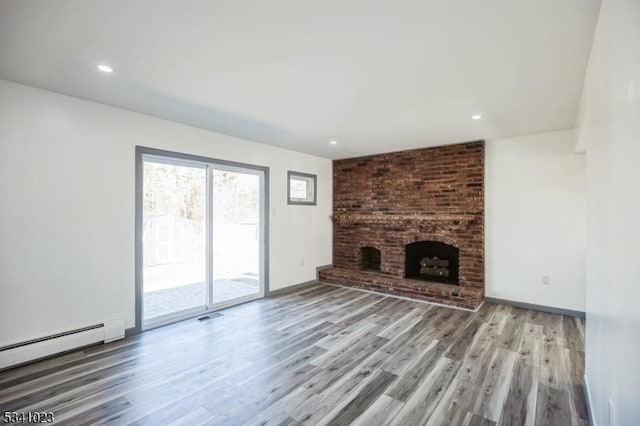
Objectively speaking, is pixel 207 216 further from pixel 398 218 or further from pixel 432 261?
pixel 432 261

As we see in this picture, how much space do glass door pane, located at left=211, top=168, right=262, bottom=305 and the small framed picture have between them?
699mm

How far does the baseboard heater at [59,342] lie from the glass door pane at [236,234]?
4.33 feet

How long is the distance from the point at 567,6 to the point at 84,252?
436 centimetres

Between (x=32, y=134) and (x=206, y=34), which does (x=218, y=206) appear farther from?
(x=206, y=34)

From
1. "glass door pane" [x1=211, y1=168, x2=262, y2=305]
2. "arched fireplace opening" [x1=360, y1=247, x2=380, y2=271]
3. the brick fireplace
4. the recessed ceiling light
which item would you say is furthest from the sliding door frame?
"arched fireplace opening" [x1=360, y1=247, x2=380, y2=271]

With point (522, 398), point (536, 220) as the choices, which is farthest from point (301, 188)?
point (522, 398)

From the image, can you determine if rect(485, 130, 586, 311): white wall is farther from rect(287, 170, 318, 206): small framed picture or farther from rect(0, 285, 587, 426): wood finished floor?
rect(287, 170, 318, 206): small framed picture

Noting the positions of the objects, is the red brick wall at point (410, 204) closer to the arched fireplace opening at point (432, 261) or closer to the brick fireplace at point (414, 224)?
the brick fireplace at point (414, 224)

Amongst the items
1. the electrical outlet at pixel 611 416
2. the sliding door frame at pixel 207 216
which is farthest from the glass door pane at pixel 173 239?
the electrical outlet at pixel 611 416

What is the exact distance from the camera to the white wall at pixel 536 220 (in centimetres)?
409

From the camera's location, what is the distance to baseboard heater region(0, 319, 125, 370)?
2.66 metres

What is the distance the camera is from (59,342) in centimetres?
291

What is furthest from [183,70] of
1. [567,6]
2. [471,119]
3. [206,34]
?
[471,119]

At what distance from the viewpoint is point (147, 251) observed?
367cm
